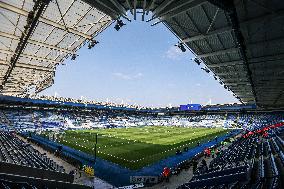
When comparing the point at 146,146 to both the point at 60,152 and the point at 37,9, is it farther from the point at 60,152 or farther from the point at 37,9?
the point at 37,9

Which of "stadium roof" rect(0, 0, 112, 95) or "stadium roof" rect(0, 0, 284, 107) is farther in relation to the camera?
"stadium roof" rect(0, 0, 112, 95)

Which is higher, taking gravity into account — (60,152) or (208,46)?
(208,46)

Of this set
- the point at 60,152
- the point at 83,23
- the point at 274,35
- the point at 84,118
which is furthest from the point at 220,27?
the point at 84,118

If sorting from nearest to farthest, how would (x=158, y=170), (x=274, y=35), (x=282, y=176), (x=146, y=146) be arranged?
(x=282, y=176), (x=274, y=35), (x=158, y=170), (x=146, y=146)

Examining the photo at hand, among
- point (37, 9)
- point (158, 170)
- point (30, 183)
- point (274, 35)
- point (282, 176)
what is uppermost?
point (37, 9)

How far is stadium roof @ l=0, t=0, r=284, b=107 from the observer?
1002cm

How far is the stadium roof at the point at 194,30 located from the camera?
10.0m

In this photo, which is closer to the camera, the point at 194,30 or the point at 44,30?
the point at 194,30

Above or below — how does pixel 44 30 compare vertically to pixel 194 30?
above

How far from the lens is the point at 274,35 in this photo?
11.4 meters

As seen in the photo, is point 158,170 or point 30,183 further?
point 158,170

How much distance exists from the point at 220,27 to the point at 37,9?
29.4ft

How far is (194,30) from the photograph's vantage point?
1250 cm

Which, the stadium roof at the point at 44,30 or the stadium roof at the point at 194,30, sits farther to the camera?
the stadium roof at the point at 44,30
